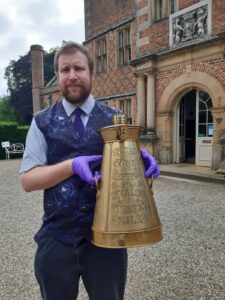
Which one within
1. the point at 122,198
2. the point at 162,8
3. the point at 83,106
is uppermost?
the point at 162,8

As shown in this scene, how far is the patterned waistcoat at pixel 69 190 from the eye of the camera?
1441 millimetres

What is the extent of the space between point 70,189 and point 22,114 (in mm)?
33683

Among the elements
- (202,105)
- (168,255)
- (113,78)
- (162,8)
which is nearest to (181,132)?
(202,105)

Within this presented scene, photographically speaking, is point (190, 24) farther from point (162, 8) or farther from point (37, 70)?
point (37, 70)

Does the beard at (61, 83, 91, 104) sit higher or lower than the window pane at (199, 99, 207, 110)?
lower

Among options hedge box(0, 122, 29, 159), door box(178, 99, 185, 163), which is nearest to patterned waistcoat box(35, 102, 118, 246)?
door box(178, 99, 185, 163)

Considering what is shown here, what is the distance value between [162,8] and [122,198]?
11.0 m

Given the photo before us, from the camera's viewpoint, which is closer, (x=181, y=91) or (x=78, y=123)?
(x=78, y=123)

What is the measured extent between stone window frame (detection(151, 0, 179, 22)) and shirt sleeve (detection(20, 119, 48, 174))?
33.0 ft

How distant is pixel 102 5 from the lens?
14781 millimetres

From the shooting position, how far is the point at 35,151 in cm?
144

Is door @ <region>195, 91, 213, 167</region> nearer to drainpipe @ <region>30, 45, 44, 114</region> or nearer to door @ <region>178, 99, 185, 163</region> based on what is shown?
door @ <region>178, 99, 185, 163</region>

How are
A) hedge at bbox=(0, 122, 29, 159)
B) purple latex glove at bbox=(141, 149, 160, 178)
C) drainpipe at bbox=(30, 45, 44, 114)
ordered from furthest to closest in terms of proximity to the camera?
drainpipe at bbox=(30, 45, 44, 114) → hedge at bbox=(0, 122, 29, 159) → purple latex glove at bbox=(141, 149, 160, 178)

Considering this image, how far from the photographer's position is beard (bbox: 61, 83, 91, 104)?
1461mm
